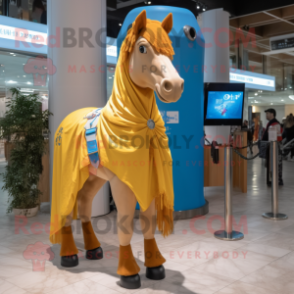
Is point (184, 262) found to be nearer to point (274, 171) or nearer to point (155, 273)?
point (155, 273)

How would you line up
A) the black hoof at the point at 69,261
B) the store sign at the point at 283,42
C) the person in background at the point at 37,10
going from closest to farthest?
the black hoof at the point at 69,261, the person in background at the point at 37,10, the store sign at the point at 283,42

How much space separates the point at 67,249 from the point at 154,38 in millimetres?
1792

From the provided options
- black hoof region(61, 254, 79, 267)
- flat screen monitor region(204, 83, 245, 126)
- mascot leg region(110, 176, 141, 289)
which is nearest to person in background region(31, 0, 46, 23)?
flat screen monitor region(204, 83, 245, 126)

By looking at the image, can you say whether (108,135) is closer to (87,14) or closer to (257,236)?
(257,236)

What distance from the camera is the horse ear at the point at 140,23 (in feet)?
6.94

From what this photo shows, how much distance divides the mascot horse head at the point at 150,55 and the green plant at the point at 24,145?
2.40m

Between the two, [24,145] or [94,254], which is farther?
[24,145]

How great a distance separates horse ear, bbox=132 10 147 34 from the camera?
83.3 inches

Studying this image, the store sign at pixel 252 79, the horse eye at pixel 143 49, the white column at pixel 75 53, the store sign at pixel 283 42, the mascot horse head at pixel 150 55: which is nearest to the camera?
the mascot horse head at pixel 150 55

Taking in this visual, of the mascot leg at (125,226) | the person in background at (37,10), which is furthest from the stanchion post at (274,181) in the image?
the person in background at (37,10)

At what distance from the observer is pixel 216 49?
841 cm

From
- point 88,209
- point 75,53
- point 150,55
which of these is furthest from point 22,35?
point 150,55

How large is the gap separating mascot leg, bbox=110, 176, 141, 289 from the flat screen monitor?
3.28 metres

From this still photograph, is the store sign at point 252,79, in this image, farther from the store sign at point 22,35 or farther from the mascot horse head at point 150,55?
the mascot horse head at point 150,55
